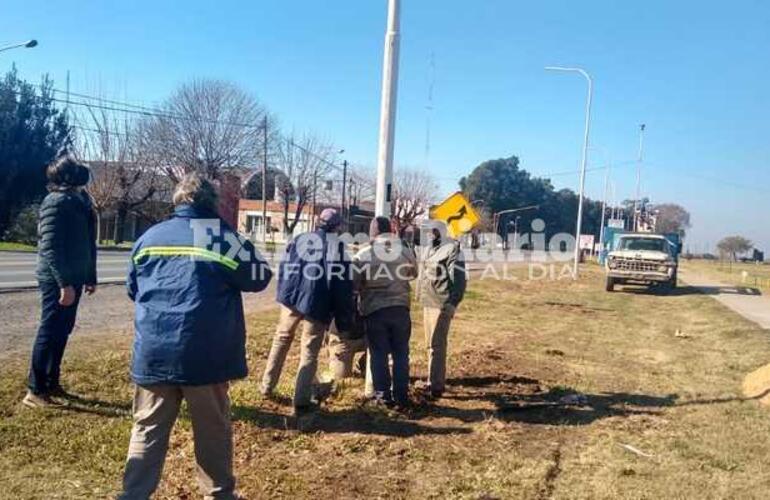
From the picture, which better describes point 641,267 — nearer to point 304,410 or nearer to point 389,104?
point 389,104

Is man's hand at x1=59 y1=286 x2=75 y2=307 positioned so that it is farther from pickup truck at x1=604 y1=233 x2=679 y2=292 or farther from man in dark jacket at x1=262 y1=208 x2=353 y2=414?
pickup truck at x1=604 y1=233 x2=679 y2=292

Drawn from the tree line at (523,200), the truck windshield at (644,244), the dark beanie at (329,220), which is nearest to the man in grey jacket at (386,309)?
the dark beanie at (329,220)

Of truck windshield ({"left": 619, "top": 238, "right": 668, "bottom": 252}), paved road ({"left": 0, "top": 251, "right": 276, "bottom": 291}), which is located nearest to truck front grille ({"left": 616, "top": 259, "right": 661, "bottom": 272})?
truck windshield ({"left": 619, "top": 238, "right": 668, "bottom": 252})

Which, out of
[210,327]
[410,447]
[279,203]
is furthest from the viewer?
[279,203]

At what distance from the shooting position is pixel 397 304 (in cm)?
630

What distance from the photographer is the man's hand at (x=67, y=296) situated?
5230 mm

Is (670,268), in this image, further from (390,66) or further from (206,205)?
(206,205)

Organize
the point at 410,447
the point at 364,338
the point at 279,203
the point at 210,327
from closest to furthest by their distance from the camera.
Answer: the point at 210,327, the point at 410,447, the point at 364,338, the point at 279,203

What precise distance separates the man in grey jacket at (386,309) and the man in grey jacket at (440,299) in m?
0.66

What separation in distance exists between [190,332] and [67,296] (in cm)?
228

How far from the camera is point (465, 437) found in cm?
566

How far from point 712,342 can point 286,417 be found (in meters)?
9.59

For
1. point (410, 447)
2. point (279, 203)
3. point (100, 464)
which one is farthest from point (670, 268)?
point (279, 203)

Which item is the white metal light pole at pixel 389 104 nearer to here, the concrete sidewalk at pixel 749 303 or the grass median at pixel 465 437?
the grass median at pixel 465 437
